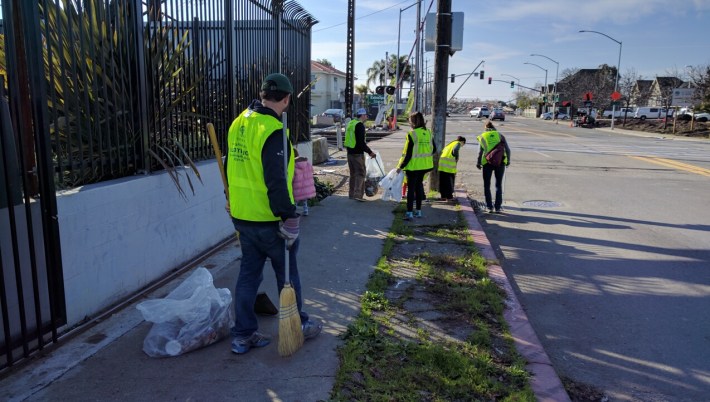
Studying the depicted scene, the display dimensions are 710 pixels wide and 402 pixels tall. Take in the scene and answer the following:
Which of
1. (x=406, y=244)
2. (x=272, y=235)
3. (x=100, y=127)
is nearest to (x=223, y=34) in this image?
(x=100, y=127)

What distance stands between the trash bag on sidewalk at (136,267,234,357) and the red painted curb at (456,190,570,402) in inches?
85.2

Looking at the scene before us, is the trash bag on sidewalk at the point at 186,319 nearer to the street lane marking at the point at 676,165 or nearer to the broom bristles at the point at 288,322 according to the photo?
the broom bristles at the point at 288,322

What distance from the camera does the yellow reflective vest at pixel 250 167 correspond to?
3.31 meters

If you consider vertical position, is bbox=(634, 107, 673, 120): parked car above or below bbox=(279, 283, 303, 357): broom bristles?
above

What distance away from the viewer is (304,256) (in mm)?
5934

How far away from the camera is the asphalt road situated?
12.3ft

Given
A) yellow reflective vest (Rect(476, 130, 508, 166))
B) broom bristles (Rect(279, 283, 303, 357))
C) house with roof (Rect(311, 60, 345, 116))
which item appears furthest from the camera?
house with roof (Rect(311, 60, 345, 116))

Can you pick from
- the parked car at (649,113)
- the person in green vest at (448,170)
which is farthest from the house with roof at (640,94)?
the person in green vest at (448,170)

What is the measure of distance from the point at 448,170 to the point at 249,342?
6501mm

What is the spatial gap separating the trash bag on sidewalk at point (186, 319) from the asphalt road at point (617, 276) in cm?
247

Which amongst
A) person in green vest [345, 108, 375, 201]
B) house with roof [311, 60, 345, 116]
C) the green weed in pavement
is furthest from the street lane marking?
house with roof [311, 60, 345, 116]

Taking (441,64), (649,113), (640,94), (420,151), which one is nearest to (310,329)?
(420,151)

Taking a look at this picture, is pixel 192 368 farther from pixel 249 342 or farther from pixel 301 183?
pixel 301 183

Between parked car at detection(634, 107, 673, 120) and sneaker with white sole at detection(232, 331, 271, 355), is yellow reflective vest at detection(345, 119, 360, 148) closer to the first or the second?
sneaker with white sole at detection(232, 331, 271, 355)
